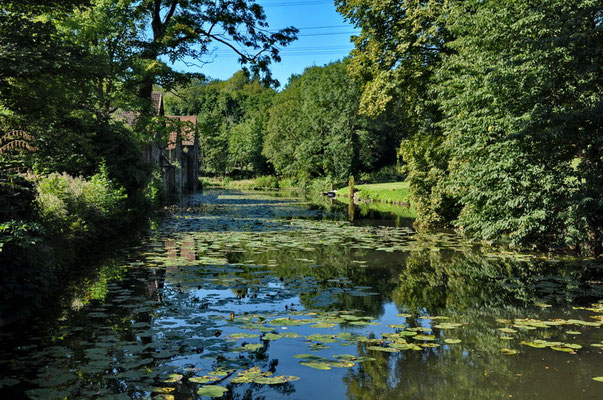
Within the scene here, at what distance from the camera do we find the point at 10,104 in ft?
29.3

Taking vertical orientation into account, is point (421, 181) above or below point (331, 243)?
above

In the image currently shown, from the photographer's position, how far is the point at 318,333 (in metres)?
6.29

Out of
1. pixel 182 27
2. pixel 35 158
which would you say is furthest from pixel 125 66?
pixel 35 158

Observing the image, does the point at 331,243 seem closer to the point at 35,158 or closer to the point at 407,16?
the point at 35,158

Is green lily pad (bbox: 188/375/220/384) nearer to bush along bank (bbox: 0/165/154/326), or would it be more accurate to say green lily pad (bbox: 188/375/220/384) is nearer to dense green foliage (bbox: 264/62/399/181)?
bush along bank (bbox: 0/165/154/326)

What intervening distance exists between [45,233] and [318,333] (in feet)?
13.6

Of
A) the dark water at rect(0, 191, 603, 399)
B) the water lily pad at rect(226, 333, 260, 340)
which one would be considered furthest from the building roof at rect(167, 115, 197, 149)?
the water lily pad at rect(226, 333, 260, 340)

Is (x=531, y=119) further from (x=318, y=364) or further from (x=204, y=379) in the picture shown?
(x=204, y=379)

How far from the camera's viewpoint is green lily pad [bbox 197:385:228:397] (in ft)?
13.6

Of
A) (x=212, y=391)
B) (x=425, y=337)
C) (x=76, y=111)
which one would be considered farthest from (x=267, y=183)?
(x=212, y=391)

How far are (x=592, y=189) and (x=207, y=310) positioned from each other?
8.96 m

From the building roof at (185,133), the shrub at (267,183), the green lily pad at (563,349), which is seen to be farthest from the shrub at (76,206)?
the shrub at (267,183)

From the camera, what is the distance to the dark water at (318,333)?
15.1ft

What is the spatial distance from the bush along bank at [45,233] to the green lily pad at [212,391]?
3.27 meters
